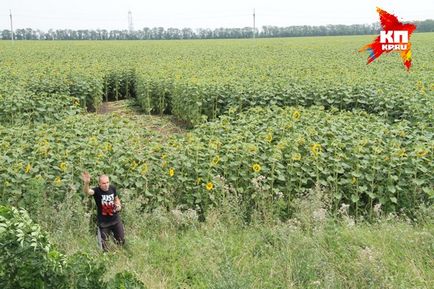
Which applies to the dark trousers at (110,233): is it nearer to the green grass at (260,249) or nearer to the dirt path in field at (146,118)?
the green grass at (260,249)

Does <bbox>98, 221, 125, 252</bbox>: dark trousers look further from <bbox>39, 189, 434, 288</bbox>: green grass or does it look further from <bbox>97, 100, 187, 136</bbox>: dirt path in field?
<bbox>97, 100, 187, 136</bbox>: dirt path in field

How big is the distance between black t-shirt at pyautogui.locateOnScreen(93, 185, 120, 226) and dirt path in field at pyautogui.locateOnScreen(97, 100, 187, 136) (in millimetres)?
5231

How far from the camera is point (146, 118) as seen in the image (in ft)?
39.5

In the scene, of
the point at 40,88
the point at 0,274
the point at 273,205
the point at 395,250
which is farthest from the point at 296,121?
the point at 40,88

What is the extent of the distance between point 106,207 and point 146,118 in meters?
7.62

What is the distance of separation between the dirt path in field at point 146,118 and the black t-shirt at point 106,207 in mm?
5231

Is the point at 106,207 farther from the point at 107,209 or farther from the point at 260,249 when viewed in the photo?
the point at 260,249

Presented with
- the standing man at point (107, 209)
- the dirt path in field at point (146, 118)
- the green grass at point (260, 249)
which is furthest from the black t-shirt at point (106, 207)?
the dirt path in field at point (146, 118)

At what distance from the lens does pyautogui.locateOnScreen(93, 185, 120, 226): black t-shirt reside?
14.9ft

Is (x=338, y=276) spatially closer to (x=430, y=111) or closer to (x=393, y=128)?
(x=393, y=128)

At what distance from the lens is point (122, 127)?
7133 millimetres

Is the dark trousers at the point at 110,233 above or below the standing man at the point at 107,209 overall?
below

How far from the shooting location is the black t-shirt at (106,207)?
455 cm

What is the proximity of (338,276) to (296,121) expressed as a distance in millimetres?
3765
